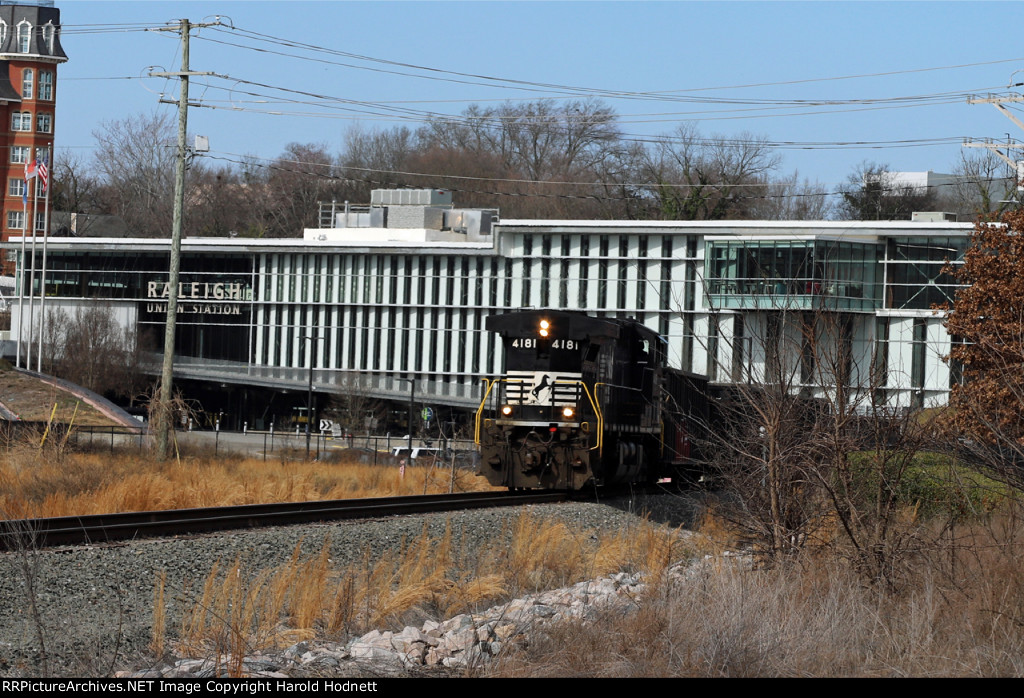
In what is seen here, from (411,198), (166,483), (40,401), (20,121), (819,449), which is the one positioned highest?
(20,121)

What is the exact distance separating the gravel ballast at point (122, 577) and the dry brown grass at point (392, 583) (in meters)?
0.43

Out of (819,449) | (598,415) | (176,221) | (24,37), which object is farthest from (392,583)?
(24,37)

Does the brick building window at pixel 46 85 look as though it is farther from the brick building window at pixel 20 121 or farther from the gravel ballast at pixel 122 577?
the gravel ballast at pixel 122 577

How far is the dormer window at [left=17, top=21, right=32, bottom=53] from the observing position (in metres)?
108

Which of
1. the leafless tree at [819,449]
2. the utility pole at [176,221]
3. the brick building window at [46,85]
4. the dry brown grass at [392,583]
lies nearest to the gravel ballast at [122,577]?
the dry brown grass at [392,583]

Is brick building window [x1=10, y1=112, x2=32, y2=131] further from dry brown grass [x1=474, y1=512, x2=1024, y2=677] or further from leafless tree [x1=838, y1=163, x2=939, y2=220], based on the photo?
dry brown grass [x1=474, y1=512, x2=1024, y2=677]

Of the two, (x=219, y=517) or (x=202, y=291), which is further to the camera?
(x=202, y=291)

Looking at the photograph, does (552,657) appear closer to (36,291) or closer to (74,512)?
(74,512)

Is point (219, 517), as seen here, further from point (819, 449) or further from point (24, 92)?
point (24, 92)

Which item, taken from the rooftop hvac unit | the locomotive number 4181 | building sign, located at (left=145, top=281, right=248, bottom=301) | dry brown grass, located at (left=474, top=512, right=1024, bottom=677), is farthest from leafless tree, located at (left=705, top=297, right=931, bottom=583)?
A: building sign, located at (left=145, top=281, right=248, bottom=301)

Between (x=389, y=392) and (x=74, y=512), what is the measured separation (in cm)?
5549

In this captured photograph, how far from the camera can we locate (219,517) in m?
17.7

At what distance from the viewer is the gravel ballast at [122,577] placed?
9250mm

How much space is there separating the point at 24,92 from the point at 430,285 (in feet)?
174
